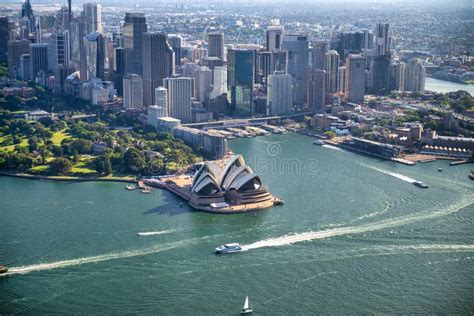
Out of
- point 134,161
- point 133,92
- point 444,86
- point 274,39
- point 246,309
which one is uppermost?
point 274,39

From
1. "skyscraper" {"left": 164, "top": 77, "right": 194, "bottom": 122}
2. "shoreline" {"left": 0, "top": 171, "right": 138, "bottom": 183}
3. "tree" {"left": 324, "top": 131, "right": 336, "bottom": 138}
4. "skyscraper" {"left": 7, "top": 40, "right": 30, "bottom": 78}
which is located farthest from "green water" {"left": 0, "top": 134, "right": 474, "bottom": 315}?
"skyscraper" {"left": 7, "top": 40, "right": 30, "bottom": 78}

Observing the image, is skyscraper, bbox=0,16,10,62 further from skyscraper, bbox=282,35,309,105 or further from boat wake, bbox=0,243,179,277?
boat wake, bbox=0,243,179,277

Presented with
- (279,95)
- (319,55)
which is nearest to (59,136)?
(279,95)

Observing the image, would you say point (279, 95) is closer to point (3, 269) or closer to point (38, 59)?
point (38, 59)

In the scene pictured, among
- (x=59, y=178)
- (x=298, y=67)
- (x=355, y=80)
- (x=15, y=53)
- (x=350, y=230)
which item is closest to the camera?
(x=350, y=230)

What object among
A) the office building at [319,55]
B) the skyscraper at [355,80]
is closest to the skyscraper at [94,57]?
the office building at [319,55]

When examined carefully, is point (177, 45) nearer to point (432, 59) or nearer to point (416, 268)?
point (432, 59)

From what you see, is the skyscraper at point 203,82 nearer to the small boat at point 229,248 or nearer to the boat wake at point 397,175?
the boat wake at point 397,175
